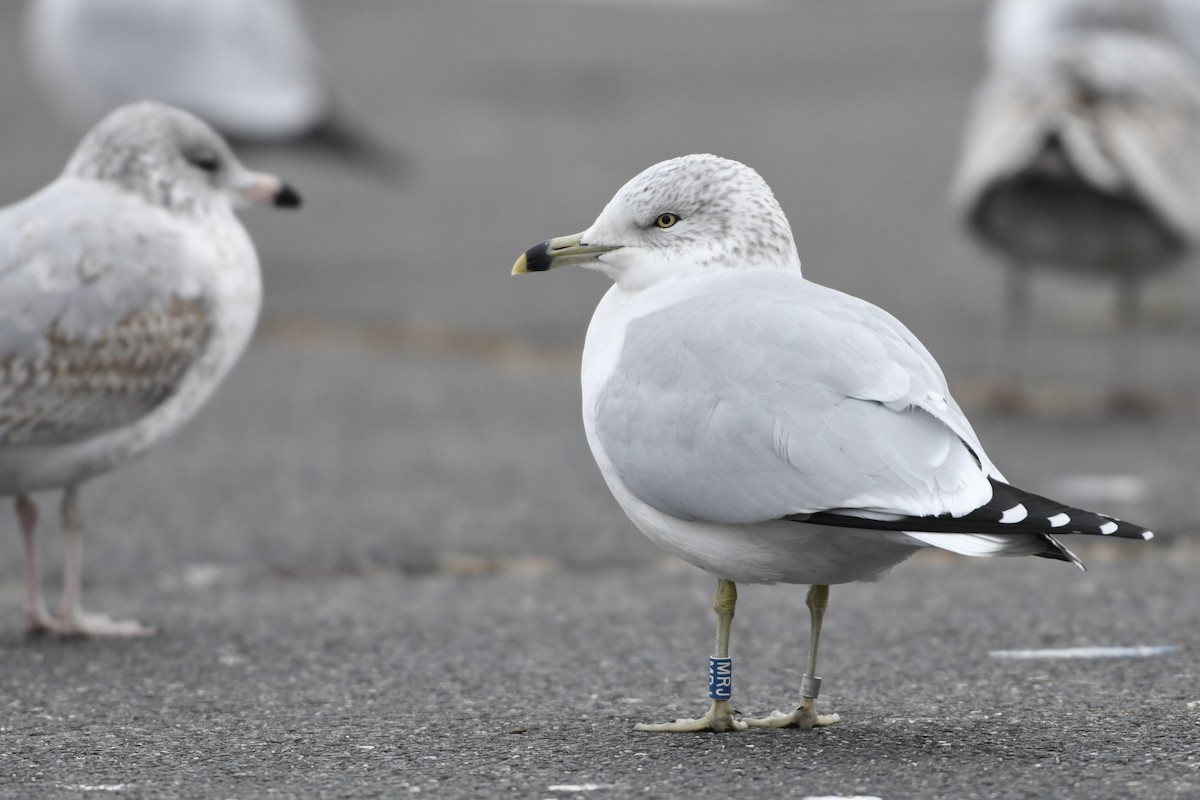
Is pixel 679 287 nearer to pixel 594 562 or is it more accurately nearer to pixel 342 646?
pixel 342 646

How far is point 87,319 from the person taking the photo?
4.56m

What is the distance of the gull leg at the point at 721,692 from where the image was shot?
3.54 metres

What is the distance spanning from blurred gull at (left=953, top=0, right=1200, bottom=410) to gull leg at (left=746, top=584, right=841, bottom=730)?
4296 mm

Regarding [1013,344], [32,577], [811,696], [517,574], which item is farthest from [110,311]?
[1013,344]

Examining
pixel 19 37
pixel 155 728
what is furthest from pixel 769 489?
pixel 19 37

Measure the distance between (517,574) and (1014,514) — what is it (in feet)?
9.01

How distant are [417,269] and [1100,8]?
4.09m

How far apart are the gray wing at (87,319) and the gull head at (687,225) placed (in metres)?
1.30

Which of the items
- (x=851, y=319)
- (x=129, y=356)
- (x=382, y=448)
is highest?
(x=851, y=319)

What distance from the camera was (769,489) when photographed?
3.28 metres

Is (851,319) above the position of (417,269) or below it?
above

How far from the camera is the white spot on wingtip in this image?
9.94ft

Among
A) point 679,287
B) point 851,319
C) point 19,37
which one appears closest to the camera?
point 851,319

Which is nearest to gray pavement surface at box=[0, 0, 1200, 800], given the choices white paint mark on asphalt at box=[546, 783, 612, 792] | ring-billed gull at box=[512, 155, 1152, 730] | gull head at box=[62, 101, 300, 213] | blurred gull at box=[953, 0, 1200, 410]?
white paint mark on asphalt at box=[546, 783, 612, 792]
